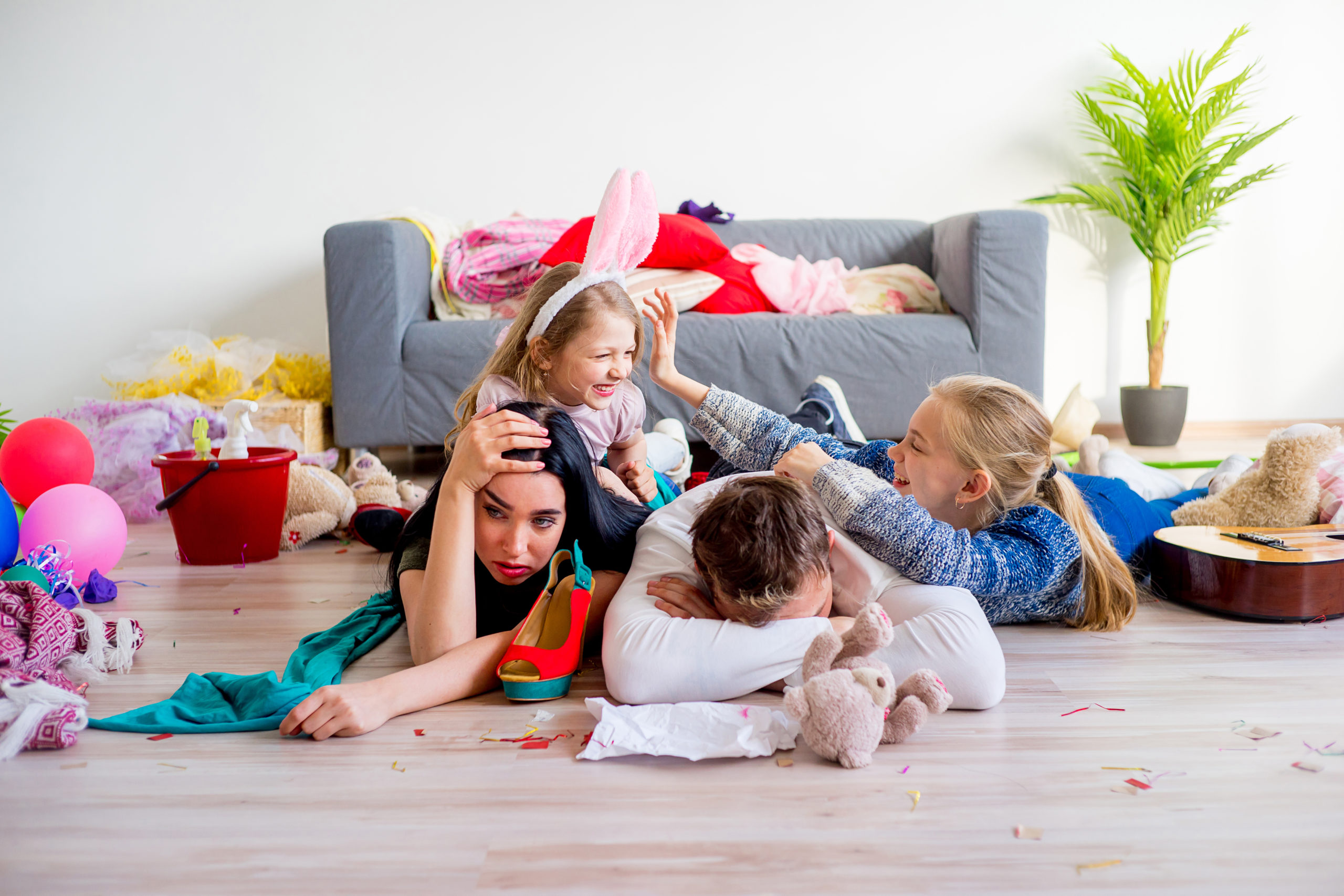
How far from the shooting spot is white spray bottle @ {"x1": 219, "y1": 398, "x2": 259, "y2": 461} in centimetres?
174

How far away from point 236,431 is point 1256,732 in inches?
67.7

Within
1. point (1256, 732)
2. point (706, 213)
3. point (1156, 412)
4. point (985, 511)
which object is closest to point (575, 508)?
point (985, 511)

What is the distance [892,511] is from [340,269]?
6.25ft

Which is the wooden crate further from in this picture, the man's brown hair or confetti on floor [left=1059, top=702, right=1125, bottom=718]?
confetti on floor [left=1059, top=702, right=1125, bottom=718]

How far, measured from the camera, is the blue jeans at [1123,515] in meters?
1.52

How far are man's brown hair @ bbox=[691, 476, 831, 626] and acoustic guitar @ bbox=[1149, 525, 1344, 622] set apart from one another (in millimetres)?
740

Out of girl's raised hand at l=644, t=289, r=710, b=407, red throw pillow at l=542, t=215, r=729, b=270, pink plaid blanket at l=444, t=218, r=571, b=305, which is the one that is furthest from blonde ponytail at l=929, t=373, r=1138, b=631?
pink plaid blanket at l=444, t=218, r=571, b=305

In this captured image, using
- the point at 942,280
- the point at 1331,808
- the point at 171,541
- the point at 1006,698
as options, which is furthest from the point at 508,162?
the point at 1331,808

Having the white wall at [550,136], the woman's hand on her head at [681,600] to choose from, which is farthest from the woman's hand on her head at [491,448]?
the white wall at [550,136]

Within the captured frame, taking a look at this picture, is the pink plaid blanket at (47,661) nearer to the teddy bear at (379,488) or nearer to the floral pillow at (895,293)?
the teddy bear at (379,488)

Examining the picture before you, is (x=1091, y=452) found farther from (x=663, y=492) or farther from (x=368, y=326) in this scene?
(x=368, y=326)

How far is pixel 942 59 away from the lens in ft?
11.2

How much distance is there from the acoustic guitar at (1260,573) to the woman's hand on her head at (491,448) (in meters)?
1.05

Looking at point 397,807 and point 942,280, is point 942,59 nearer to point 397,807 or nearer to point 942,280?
point 942,280
